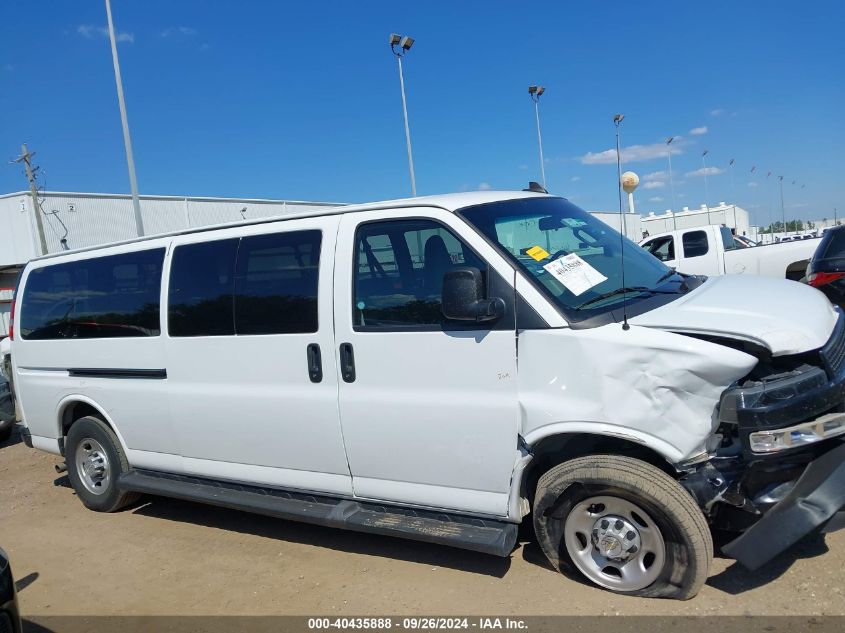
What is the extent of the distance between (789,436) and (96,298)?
5071 millimetres

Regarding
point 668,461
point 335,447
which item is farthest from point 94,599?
point 668,461

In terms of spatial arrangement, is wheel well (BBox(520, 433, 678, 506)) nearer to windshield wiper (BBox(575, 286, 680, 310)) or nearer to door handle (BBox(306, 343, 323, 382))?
windshield wiper (BBox(575, 286, 680, 310))

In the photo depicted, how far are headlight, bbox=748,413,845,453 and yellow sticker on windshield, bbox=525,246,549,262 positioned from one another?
140 centimetres

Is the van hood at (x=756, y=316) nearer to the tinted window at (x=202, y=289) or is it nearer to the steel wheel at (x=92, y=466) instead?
the tinted window at (x=202, y=289)

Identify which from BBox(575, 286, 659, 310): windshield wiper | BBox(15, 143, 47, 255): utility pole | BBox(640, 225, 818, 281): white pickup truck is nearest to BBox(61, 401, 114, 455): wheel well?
BBox(575, 286, 659, 310): windshield wiper

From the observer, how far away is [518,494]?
11.2 ft

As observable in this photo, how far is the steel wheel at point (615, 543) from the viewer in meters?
3.20

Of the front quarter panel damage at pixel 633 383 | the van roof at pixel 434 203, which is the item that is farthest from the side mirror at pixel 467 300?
the van roof at pixel 434 203

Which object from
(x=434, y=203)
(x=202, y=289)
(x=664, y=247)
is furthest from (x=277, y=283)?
(x=664, y=247)

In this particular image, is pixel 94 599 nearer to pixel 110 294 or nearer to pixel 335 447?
pixel 335 447

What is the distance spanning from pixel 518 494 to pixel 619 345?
101cm

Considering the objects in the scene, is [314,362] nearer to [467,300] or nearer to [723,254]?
[467,300]

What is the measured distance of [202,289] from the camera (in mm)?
4523

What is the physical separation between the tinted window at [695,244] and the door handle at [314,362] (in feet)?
34.7
